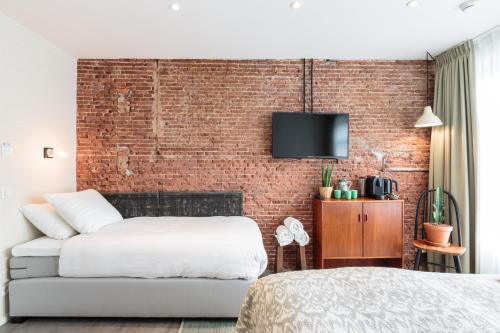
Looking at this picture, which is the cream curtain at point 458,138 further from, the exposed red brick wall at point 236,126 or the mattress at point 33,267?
the mattress at point 33,267

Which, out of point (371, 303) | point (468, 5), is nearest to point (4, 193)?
point (371, 303)

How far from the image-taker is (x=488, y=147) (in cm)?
297

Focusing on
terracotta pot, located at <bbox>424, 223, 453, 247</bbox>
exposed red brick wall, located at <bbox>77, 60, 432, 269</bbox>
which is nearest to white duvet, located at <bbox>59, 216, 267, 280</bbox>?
exposed red brick wall, located at <bbox>77, 60, 432, 269</bbox>

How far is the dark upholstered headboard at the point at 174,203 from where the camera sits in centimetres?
359

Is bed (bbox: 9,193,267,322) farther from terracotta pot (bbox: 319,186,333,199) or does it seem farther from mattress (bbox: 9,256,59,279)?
terracotta pot (bbox: 319,186,333,199)

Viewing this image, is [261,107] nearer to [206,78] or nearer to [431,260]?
[206,78]

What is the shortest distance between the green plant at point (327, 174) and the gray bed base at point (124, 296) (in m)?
1.69

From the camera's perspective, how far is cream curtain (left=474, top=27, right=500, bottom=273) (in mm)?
2887

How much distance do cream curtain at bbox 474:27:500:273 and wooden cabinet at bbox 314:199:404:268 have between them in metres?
0.75

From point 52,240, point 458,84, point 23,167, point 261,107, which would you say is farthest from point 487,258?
point 23,167

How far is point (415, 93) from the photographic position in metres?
3.73

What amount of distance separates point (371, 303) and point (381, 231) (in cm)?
234

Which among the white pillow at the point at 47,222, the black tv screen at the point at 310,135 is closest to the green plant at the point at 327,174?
the black tv screen at the point at 310,135

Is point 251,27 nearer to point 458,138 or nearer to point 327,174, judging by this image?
point 327,174
